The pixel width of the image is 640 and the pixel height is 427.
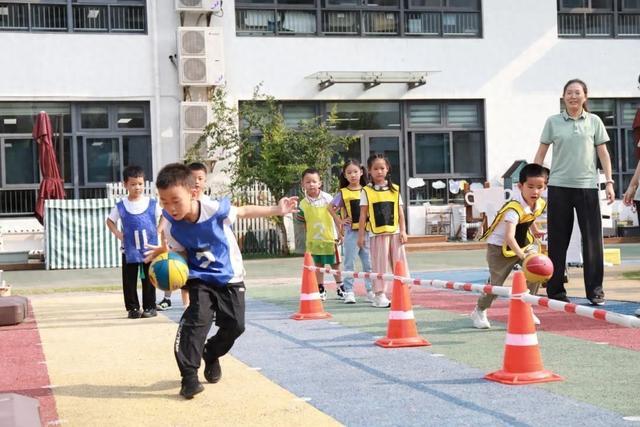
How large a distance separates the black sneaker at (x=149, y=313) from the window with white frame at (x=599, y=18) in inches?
807

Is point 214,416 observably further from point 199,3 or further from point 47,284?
point 199,3

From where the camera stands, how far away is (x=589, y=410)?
205 inches

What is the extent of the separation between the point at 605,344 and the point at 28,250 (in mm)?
18492

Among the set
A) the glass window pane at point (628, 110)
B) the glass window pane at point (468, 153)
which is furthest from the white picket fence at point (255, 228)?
the glass window pane at point (628, 110)

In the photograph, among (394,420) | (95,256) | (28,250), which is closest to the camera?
(394,420)

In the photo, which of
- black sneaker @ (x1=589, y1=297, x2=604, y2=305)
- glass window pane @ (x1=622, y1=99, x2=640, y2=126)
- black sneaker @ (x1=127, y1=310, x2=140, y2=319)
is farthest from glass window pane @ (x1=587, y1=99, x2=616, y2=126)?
black sneaker @ (x1=127, y1=310, x2=140, y2=319)

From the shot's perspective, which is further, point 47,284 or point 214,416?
point 47,284

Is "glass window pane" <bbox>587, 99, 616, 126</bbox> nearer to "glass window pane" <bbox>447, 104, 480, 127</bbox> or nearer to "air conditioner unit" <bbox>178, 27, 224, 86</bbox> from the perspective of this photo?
"glass window pane" <bbox>447, 104, 480, 127</bbox>

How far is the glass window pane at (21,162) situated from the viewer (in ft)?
81.5

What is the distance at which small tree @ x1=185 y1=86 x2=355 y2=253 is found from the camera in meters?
23.4

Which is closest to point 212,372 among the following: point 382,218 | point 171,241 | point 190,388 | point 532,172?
point 190,388

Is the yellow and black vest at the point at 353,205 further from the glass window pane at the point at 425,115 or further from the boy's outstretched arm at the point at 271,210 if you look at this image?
the glass window pane at the point at 425,115

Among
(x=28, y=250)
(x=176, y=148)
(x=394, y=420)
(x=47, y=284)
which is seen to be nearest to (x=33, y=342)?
(x=394, y=420)

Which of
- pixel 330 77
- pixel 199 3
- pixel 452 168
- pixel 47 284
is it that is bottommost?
pixel 47 284
